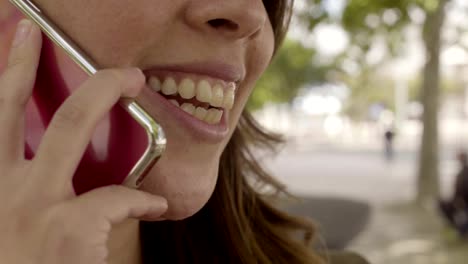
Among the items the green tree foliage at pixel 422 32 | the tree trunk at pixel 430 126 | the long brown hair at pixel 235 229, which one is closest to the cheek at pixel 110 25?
the long brown hair at pixel 235 229

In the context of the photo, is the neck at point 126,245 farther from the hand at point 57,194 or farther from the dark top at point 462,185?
the dark top at point 462,185

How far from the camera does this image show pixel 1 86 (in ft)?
2.00

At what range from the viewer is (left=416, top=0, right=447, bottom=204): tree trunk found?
635 centimetres

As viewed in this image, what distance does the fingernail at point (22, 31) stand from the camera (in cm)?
65

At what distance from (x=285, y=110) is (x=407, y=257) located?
10.4 metres

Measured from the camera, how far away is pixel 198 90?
791mm

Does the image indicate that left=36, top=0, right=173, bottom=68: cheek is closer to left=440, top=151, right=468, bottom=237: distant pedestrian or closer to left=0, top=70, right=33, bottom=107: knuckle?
left=0, top=70, right=33, bottom=107: knuckle

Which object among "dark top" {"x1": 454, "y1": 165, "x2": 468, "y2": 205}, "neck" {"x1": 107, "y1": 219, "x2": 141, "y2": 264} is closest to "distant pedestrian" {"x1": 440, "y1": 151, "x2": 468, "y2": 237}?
"dark top" {"x1": 454, "y1": 165, "x2": 468, "y2": 205}

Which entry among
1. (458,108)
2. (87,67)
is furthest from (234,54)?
(458,108)

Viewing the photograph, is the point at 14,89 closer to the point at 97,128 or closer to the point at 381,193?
the point at 97,128

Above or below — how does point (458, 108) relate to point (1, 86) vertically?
below

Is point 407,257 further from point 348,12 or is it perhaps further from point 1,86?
point 1,86

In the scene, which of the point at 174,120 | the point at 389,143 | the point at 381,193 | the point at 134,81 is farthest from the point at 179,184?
the point at 389,143

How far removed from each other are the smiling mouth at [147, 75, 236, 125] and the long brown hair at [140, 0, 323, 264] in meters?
0.40
